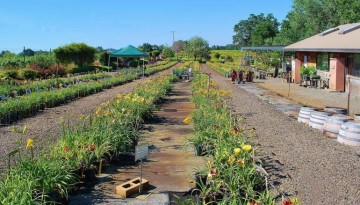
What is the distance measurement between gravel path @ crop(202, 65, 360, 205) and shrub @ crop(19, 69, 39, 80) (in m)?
20.1

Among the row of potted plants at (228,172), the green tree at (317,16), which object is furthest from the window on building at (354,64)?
the green tree at (317,16)

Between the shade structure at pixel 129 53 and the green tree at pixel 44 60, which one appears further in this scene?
the green tree at pixel 44 60

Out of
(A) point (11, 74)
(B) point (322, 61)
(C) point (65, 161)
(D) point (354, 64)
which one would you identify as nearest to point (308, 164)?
(C) point (65, 161)

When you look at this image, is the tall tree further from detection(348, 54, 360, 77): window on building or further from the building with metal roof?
detection(348, 54, 360, 77): window on building

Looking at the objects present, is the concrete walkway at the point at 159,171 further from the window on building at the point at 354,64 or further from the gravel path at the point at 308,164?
the window on building at the point at 354,64

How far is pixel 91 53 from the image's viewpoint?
4262 cm

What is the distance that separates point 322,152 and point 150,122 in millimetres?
5065

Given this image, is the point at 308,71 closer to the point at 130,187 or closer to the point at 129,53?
the point at 129,53

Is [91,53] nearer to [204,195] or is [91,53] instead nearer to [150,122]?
[150,122]

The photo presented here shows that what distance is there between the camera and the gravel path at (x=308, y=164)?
518cm

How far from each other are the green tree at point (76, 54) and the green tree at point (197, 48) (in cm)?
3263

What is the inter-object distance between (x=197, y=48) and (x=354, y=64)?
5427cm

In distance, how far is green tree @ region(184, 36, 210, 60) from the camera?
2889 inches

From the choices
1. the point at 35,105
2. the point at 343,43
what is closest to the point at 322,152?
the point at 35,105
